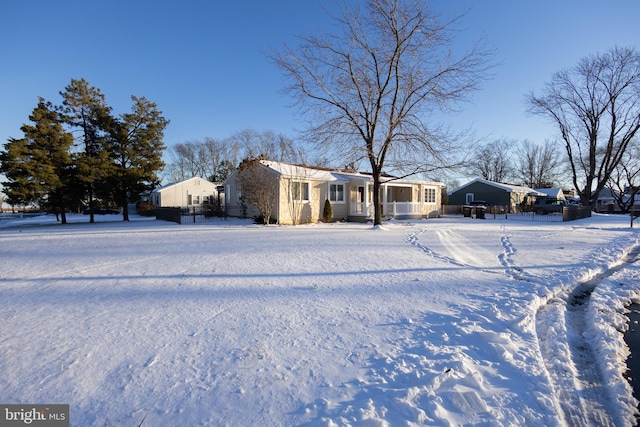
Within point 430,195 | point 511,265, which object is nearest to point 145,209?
point 430,195

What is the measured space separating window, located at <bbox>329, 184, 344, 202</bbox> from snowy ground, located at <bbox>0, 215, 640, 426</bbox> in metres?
13.3

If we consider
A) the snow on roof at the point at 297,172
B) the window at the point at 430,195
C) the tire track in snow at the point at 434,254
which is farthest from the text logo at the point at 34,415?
the window at the point at 430,195

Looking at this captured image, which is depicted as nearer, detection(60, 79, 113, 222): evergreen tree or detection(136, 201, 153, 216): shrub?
detection(60, 79, 113, 222): evergreen tree

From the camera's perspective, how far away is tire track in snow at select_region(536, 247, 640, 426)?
249 centimetres

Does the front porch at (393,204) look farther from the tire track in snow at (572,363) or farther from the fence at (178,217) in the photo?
the tire track in snow at (572,363)

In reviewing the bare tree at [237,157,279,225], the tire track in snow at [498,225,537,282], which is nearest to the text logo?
the tire track in snow at [498,225,537,282]

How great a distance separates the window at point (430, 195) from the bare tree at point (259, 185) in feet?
46.9

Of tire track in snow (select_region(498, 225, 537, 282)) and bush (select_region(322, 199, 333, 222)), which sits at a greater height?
bush (select_region(322, 199, 333, 222))

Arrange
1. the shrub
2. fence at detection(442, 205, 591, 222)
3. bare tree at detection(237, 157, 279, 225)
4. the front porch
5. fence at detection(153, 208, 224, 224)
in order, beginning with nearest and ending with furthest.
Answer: bare tree at detection(237, 157, 279, 225) → fence at detection(153, 208, 224, 224) → the front porch → fence at detection(442, 205, 591, 222) → the shrub

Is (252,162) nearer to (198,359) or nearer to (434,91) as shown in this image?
(434,91)

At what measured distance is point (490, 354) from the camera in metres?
3.22

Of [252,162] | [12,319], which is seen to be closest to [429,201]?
[252,162]

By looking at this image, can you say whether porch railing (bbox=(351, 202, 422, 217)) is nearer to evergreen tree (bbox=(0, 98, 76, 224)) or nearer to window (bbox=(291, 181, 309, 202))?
window (bbox=(291, 181, 309, 202))

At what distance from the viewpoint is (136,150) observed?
2230 centimetres
